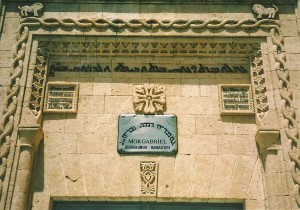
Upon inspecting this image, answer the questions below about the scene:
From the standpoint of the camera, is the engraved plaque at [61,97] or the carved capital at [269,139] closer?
the carved capital at [269,139]

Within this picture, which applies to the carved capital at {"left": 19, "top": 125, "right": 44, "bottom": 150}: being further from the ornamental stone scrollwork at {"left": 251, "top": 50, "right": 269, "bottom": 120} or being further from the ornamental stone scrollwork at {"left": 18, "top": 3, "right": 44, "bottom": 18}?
the ornamental stone scrollwork at {"left": 251, "top": 50, "right": 269, "bottom": 120}

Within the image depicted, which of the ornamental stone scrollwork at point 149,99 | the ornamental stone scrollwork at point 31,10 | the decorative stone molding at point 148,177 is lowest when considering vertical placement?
the decorative stone molding at point 148,177

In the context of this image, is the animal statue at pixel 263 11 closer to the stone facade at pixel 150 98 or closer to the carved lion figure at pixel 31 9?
the stone facade at pixel 150 98

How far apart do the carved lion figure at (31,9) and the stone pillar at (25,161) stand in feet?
6.75

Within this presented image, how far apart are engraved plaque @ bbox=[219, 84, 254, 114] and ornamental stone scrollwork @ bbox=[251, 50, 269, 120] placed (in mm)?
109

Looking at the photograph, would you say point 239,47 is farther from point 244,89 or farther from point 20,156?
point 20,156

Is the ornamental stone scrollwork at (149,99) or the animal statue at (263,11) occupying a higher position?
the animal statue at (263,11)

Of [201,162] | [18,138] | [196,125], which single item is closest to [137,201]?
[201,162]

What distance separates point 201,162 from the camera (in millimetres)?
5609

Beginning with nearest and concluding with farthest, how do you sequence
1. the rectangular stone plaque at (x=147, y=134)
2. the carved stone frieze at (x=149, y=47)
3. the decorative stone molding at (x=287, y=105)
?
the decorative stone molding at (x=287, y=105)
the rectangular stone plaque at (x=147, y=134)
the carved stone frieze at (x=149, y=47)

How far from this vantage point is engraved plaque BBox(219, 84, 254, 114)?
5992 mm

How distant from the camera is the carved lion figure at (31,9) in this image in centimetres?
646

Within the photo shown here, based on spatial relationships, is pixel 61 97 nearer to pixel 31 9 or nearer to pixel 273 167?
pixel 31 9

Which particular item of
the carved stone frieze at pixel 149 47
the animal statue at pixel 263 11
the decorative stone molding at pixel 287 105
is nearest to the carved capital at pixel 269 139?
the decorative stone molding at pixel 287 105
